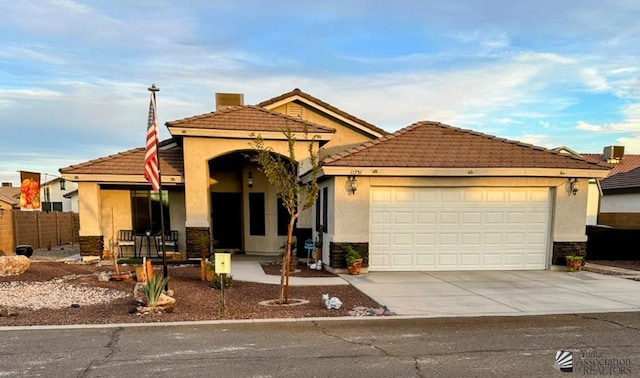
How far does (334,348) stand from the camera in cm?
485

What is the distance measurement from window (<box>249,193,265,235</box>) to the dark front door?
1.73 feet

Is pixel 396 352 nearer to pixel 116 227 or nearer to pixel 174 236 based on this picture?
pixel 174 236

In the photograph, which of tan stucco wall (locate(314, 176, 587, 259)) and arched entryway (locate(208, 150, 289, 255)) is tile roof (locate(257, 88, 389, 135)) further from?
tan stucco wall (locate(314, 176, 587, 259))

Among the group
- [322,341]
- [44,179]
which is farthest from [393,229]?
[44,179]

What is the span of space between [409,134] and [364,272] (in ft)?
15.0

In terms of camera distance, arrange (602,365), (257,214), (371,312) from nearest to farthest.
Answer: (602,365), (371,312), (257,214)

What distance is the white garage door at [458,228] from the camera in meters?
10.4

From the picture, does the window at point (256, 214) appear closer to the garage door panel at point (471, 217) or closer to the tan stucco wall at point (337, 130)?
the tan stucco wall at point (337, 130)

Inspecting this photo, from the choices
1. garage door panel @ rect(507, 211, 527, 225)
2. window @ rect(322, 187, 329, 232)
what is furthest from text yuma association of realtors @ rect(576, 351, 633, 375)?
window @ rect(322, 187, 329, 232)

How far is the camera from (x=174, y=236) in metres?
13.4

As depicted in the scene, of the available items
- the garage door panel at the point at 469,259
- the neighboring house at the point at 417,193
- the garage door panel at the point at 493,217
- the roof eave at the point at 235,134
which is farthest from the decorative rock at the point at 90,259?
the garage door panel at the point at 493,217

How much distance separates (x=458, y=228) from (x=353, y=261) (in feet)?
10.9

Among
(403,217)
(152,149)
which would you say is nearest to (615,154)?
(403,217)

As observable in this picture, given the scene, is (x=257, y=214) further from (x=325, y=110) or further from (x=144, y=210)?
(x=325, y=110)
